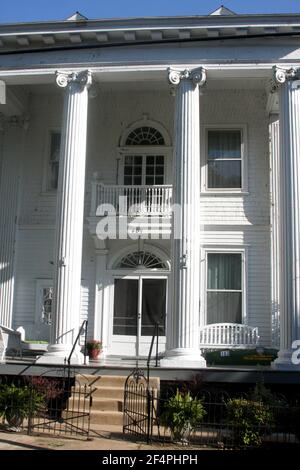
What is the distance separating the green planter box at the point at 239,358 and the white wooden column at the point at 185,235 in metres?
1.69

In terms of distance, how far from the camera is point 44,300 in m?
18.1

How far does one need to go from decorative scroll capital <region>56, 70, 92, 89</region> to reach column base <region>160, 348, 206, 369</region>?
744 centimetres

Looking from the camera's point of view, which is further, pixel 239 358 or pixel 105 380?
pixel 239 358

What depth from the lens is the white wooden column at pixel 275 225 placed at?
16.8 metres

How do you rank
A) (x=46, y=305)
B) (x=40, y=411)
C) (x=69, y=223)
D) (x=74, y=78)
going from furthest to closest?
(x=46, y=305) → (x=74, y=78) → (x=69, y=223) → (x=40, y=411)

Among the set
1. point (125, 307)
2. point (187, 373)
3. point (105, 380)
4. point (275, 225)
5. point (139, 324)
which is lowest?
point (105, 380)

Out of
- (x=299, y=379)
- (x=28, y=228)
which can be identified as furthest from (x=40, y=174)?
(x=299, y=379)

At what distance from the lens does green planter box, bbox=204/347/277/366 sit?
1524 cm

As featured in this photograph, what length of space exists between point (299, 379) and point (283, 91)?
7.28m

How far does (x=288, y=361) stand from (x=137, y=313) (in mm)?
5552

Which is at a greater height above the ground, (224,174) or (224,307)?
(224,174)

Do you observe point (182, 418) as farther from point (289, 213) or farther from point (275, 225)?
point (275, 225)

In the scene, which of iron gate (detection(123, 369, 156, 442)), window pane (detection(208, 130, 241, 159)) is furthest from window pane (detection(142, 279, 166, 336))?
iron gate (detection(123, 369, 156, 442))

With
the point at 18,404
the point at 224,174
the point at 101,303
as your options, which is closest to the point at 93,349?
the point at 101,303
